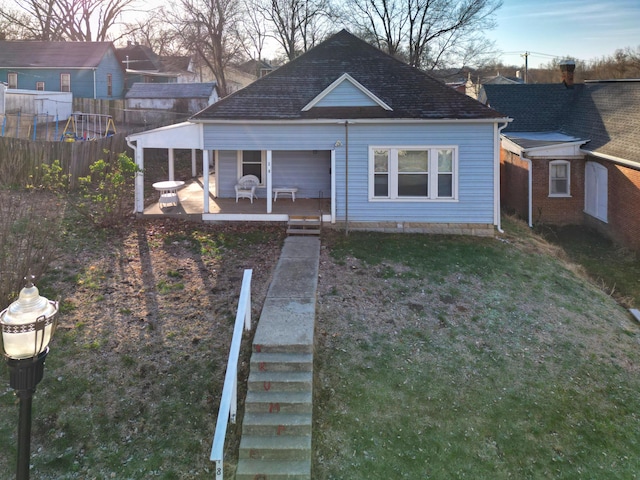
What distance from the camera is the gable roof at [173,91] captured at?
30.8 meters

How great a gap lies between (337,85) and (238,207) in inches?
183

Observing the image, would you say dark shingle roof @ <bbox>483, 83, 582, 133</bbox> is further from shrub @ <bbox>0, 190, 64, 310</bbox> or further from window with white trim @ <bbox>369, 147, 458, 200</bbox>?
shrub @ <bbox>0, 190, 64, 310</bbox>

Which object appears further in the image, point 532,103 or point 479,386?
point 532,103

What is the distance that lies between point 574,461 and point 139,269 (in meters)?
8.44

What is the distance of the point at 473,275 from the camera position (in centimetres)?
1066

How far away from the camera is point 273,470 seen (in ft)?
17.6

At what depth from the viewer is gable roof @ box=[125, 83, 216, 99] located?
30750 millimetres

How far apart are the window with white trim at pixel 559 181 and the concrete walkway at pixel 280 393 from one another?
47.2 ft

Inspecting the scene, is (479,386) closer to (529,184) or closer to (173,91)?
(529,184)

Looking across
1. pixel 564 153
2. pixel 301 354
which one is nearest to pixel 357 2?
pixel 564 153

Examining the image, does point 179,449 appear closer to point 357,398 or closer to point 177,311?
point 357,398

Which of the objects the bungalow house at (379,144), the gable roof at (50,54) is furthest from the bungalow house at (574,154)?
the gable roof at (50,54)

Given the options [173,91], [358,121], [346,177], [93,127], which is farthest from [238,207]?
[173,91]

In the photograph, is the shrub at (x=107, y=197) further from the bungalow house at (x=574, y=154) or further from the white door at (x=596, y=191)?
the white door at (x=596, y=191)
